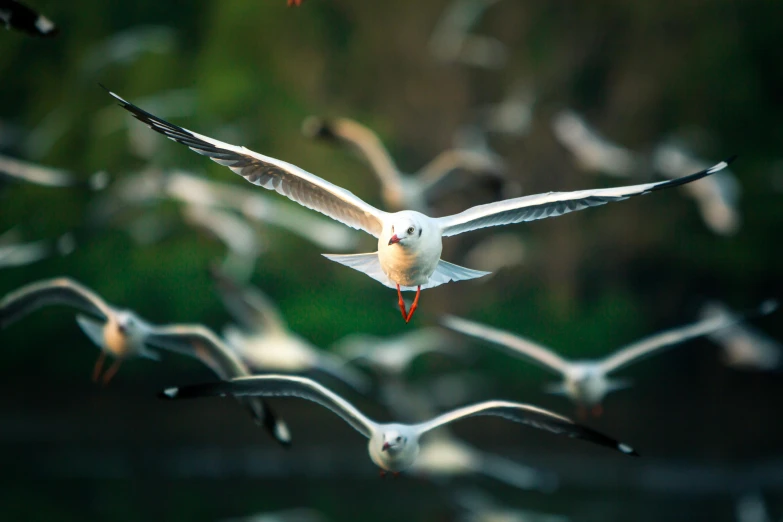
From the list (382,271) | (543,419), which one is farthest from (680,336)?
(382,271)

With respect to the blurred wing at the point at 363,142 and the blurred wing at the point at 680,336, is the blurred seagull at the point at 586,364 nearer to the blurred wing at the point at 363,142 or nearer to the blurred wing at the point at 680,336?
the blurred wing at the point at 680,336

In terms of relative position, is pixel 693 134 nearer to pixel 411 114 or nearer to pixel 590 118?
pixel 590 118

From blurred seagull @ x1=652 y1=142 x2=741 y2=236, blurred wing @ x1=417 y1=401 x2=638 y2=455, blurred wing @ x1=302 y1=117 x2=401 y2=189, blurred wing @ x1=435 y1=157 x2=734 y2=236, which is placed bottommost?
blurred wing @ x1=417 y1=401 x2=638 y2=455

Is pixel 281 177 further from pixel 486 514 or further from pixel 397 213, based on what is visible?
pixel 486 514

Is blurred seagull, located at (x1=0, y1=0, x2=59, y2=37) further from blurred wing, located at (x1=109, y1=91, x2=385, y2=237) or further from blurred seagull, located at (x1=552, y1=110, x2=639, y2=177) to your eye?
blurred seagull, located at (x1=552, y1=110, x2=639, y2=177)

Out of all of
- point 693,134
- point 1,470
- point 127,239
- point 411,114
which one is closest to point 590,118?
point 693,134

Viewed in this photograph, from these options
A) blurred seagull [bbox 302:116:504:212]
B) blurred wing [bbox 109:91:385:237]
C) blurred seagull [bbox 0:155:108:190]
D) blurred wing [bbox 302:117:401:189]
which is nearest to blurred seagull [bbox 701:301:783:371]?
blurred seagull [bbox 302:116:504:212]

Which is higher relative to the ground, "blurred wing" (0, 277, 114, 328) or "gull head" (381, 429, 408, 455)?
"blurred wing" (0, 277, 114, 328)

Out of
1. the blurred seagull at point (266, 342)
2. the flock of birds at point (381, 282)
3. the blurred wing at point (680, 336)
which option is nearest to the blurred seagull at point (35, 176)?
the flock of birds at point (381, 282)
